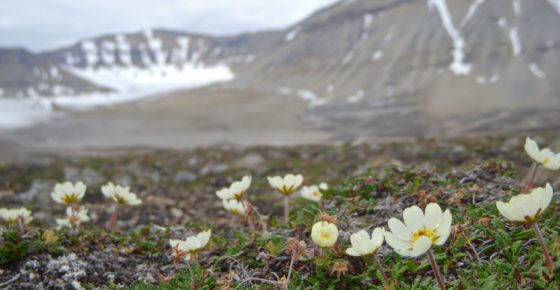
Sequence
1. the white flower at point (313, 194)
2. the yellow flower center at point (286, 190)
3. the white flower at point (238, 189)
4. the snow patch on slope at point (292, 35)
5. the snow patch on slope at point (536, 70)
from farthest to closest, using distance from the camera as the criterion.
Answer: the snow patch on slope at point (292, 35) → the snow patch on slope at point (536, 70) → the white flower at point (313, 194) → the yellow flower center at point (286, 190) → the white flower at point (238, 189)

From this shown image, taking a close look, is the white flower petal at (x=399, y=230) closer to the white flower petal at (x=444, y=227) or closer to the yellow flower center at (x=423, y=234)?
the yellow flower center at (x=423, y=234)

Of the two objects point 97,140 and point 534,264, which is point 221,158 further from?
point 97,140

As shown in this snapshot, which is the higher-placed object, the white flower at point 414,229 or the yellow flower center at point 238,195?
the yellow flower center at point 238,195

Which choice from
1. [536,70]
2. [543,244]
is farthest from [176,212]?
[536,70]

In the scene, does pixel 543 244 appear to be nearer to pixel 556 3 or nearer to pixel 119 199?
pixel 119 199

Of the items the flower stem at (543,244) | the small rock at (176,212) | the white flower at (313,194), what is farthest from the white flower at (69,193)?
the small rock at (176,212)

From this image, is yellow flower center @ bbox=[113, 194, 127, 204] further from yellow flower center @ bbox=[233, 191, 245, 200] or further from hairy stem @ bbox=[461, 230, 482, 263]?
hairy stem @ bbox=[461, 230, 482, 263]

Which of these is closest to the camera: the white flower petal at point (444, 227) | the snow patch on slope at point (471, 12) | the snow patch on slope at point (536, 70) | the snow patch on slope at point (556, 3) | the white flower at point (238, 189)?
the white flower petal at point (444, 227)
